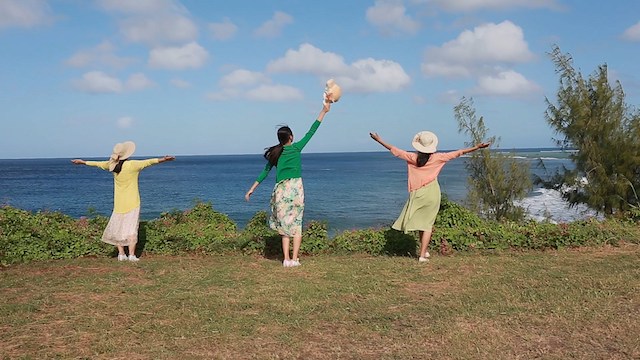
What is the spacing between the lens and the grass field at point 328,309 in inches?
174

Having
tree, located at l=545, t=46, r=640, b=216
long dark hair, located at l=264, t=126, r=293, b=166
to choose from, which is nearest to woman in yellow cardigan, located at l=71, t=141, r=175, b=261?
long dark hair, located at l=264, t=126, r=293, b=166

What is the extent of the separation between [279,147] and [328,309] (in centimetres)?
289

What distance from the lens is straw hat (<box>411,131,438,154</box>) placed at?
781 cm

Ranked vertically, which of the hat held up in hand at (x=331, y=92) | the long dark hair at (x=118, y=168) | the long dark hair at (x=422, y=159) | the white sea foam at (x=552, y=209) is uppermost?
the hat held up in hand at (x=331, y=92)

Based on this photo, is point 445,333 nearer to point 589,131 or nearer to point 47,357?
point 47,357

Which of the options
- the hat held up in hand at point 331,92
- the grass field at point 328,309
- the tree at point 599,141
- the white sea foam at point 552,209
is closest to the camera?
the grass field at point 328,309

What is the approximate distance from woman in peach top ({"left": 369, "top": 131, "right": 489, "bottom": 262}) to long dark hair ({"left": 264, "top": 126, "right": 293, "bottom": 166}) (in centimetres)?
165

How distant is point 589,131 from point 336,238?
14.0 meters

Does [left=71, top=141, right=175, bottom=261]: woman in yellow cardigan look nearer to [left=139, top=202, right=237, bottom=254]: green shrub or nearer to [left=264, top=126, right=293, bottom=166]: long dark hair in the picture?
[left=139, top=202, right=237, bottom=254]: green shrub

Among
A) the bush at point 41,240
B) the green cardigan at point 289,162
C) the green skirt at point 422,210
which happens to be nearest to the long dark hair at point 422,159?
the green skirt at point 422,210

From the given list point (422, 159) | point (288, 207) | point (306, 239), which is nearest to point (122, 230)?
point (288, 207)

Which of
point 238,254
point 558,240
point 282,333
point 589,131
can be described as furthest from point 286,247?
point 589,131

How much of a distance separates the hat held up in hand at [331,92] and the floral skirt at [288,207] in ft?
4.16

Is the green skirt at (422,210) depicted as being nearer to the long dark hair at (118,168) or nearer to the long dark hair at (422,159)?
the long dark hair at (422,159)
